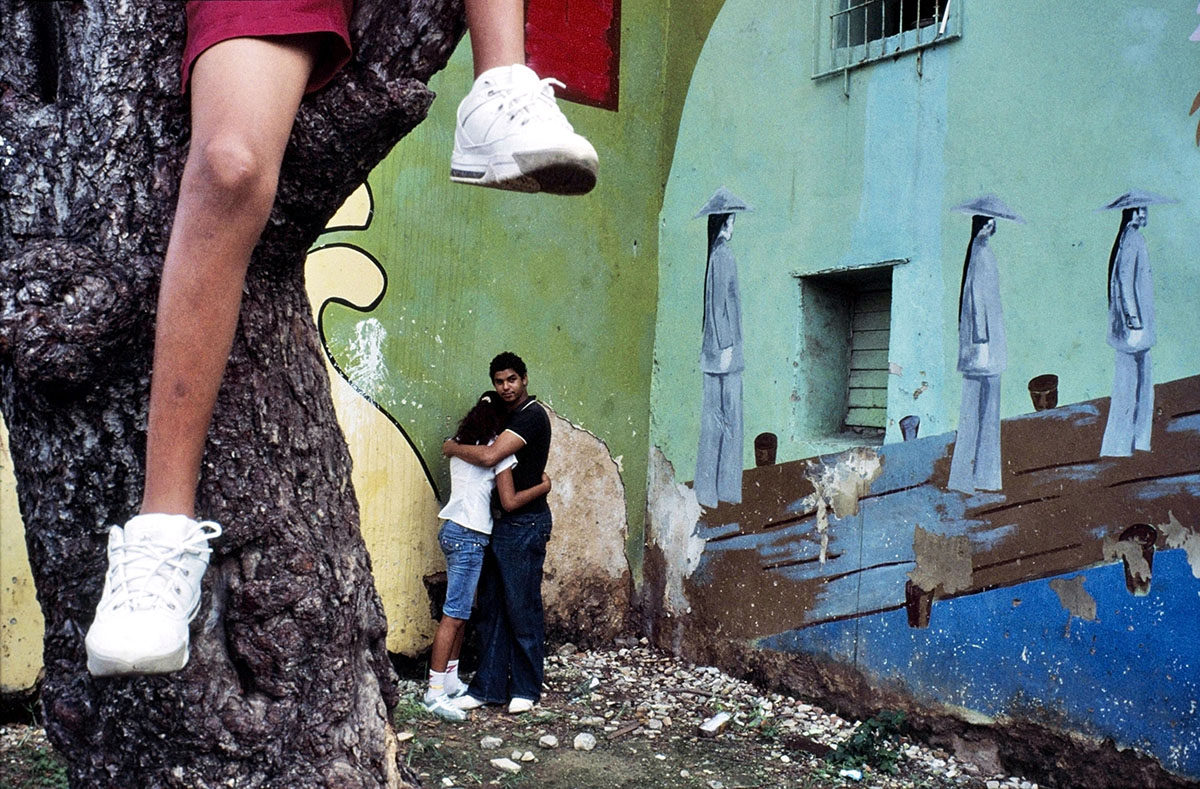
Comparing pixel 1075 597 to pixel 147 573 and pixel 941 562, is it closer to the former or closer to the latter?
pixel 941 562

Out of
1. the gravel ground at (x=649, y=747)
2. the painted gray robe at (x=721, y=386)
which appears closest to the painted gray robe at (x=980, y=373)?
the gravel ground at (x=649, y=747)

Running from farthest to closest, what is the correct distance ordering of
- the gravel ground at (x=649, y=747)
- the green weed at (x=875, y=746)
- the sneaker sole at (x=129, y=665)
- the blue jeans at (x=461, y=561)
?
the blue jeans at (x=461, y=561), the green weed at (x=875, y=746), the gravel ground at (x=649, y=747), the sneaker sole at (x=129, y=665)

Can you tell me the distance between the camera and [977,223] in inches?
173

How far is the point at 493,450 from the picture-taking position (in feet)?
15.9

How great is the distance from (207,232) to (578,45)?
4.71m

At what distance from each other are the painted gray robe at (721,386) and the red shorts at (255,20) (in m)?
4.18

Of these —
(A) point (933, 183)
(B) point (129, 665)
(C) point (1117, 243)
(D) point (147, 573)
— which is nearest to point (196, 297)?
(D) point (147, 573)

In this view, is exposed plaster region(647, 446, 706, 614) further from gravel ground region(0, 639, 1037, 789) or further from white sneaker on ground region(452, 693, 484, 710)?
white sneaker on ground region(452, 693, 484, 710)

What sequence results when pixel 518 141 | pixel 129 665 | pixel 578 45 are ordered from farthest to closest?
pixel 578 45
pixel 518 141
pixel 129 665

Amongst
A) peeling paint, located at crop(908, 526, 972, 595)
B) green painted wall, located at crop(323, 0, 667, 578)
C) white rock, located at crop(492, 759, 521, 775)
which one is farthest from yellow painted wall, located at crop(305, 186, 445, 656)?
peeling paint, located at crop(908, 526, 972, 595)

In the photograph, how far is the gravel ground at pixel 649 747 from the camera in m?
4.02

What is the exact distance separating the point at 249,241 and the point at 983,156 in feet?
12.5

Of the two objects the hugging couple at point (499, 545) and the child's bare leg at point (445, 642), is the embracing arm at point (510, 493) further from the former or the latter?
the child's bare leg at point (445, 642)

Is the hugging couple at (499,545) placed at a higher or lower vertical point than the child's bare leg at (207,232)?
lower
